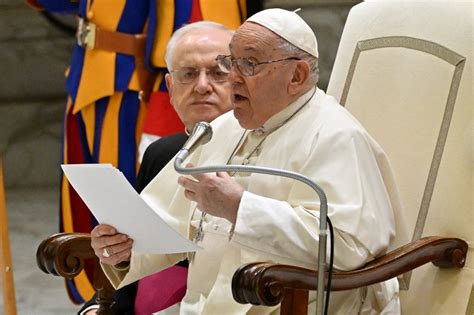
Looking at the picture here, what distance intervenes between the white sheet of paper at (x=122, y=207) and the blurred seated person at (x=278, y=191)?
86 millimetres

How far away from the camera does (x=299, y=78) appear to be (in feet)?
8.61

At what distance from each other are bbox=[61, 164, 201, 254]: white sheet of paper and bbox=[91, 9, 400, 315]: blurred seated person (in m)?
0.09

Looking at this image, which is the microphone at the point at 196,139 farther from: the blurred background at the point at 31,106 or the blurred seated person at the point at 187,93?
the blurred background at the point at 31,106

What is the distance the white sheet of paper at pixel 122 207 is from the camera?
234 cm

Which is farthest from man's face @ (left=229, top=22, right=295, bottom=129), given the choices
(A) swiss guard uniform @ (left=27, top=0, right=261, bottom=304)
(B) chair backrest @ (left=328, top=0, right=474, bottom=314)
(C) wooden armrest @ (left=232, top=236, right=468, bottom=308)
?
(A) swiss guard uniform @ (left=27, top=0, right=261, bottom=304)

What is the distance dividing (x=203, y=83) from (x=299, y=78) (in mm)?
597

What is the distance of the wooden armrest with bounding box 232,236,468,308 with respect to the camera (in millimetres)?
2232

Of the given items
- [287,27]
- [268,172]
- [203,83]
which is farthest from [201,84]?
[268,172]

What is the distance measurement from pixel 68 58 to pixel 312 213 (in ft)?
14.6

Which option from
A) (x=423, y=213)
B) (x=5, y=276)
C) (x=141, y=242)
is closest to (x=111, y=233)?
(x=141, y=242)

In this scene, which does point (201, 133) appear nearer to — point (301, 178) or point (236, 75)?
point (301, 178)

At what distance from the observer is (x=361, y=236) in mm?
2412

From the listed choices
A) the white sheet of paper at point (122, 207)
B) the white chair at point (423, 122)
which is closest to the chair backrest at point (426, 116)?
the white chair at point (423, 122)

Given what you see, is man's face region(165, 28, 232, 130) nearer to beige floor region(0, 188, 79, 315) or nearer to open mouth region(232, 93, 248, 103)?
open mouth region(232, 93, 248, 103)
